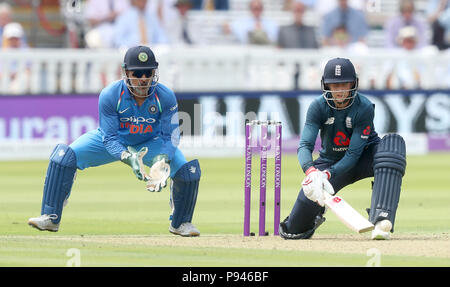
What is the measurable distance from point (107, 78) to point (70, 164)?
353 inches

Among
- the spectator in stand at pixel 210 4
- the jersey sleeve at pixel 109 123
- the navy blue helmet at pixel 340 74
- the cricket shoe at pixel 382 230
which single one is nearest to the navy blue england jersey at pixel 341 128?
the navy blue helmet at pixel 340 74

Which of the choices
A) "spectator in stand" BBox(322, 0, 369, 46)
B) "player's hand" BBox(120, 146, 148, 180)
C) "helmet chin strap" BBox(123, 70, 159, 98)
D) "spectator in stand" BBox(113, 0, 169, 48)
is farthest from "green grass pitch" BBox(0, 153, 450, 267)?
"spectator in stand" BBox(322, 0, 369, 46)

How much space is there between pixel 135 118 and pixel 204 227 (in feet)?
5.06

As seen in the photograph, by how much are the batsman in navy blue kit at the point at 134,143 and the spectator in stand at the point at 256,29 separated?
1025 centimetres

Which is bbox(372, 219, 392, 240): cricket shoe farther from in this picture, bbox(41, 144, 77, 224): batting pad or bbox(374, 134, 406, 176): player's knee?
bbox(41, 144, 77, 224): batting pad

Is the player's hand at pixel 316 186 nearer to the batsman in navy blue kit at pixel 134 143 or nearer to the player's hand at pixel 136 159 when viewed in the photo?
the batsman in navy blue kit at pixel 134 143

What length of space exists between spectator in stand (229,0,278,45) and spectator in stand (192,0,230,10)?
123 cm

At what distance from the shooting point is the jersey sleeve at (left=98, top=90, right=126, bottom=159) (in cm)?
930

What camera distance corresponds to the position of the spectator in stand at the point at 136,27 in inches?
735

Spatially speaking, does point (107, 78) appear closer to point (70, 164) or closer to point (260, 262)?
point (70, 164)

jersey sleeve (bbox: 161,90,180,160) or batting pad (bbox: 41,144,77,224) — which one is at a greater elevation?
jersey sleeve (bbox: 161,90,180,160)

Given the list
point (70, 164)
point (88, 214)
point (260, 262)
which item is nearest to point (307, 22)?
point (88, 214)

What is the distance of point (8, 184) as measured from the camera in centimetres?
1408

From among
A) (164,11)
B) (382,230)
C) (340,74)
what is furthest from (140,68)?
(164,11)
